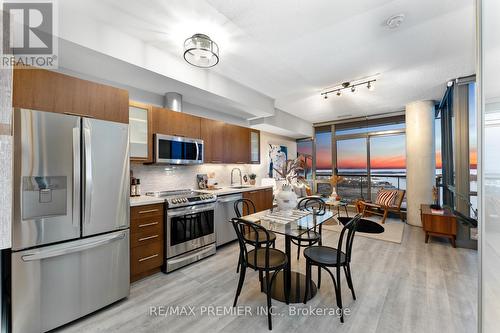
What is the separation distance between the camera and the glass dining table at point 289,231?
1.99 m

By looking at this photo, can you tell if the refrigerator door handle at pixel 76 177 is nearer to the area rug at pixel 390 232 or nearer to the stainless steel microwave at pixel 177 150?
the stainless steel microwave at pixel 177 150

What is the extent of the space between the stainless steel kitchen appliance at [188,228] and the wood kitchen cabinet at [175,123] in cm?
99

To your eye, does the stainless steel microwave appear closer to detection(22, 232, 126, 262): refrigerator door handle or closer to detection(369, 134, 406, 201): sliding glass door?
detection(22, 232, 126, 262): refrigerator door handle

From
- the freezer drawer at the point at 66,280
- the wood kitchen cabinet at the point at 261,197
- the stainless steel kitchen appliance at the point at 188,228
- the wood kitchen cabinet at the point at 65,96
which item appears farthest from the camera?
the wood kitchen cabinet at the point at 261,197

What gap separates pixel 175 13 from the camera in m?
1.93

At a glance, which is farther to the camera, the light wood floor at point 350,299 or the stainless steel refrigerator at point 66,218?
the light wood floor at point 350,299

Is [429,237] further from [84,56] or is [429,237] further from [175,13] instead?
[84,56]

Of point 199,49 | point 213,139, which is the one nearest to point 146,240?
point 213,139

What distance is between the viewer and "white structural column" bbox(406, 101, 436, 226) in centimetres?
441

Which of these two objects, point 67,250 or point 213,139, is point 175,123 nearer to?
point 213,139

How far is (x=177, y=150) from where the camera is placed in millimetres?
3170

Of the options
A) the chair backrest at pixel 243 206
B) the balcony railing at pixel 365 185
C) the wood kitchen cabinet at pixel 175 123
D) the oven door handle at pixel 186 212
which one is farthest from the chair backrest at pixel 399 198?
the wood kitchen cabinet at pixel 175 123

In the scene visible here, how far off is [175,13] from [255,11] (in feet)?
2.53

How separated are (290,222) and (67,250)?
2.07m
